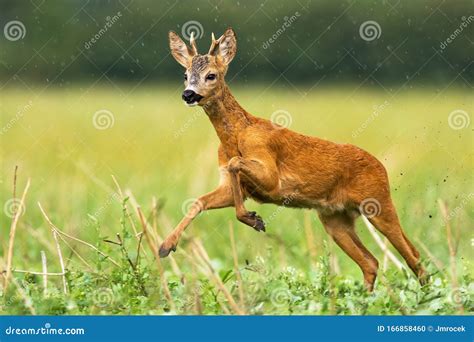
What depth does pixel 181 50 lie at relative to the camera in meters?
12.5

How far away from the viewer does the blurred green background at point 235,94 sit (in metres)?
16.8

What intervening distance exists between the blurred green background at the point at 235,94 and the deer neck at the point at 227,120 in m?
2.67

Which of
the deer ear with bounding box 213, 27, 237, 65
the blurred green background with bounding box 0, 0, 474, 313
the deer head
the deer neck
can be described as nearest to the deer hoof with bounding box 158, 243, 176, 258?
the deer head

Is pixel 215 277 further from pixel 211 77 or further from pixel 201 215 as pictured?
pixel 201 215

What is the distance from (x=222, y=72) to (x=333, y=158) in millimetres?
1680

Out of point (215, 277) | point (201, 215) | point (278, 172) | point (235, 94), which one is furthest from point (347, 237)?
point (201, 215)

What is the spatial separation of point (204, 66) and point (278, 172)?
147 cm

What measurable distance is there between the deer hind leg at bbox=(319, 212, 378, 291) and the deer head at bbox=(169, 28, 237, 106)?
2.12 meters

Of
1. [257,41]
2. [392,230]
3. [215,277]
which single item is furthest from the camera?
[257,41]

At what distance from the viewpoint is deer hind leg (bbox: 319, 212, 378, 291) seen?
13477 millimetres

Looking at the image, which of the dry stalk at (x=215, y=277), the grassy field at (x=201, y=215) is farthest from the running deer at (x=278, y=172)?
the dry stalk at (x=215, y=277)

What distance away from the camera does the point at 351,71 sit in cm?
2009

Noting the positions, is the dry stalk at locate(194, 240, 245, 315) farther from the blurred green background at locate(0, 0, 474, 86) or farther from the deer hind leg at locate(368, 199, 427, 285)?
the blurred green background at locate(0, 0, 474, 86)

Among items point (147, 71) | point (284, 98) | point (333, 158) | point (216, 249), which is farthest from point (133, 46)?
point (333, 158)
